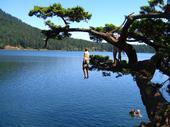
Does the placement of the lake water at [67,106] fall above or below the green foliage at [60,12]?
below

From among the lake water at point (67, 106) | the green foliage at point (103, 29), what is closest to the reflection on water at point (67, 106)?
the lake water at point (67, 106)

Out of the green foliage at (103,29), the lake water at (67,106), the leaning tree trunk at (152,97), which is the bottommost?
the lake water at (67,106)

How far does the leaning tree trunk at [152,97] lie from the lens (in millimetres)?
18094

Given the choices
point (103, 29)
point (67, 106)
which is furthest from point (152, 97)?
point (67, 106)

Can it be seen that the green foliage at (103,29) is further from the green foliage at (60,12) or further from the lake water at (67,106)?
the lake water at (67,106)

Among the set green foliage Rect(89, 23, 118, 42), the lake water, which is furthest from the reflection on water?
green foliage Rect(89, 23, 118, 42)

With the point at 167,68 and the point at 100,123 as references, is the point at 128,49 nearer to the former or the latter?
the point at 167,68

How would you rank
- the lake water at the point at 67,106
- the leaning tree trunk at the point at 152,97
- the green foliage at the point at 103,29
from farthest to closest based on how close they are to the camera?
the lake water at the point at 67,106, the green foliage at the point at 103,29, the leaning tree trunk at the point at 152,97

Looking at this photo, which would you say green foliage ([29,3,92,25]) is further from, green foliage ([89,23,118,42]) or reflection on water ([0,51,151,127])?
reflection on water ([0,51,151,127])

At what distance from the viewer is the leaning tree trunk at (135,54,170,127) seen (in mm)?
18094

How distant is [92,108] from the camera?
47812mm

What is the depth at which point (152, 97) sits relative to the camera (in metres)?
19.2

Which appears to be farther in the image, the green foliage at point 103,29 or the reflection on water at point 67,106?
the reflection on water at point 67,106

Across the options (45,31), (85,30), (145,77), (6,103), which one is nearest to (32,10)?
(45,31)
